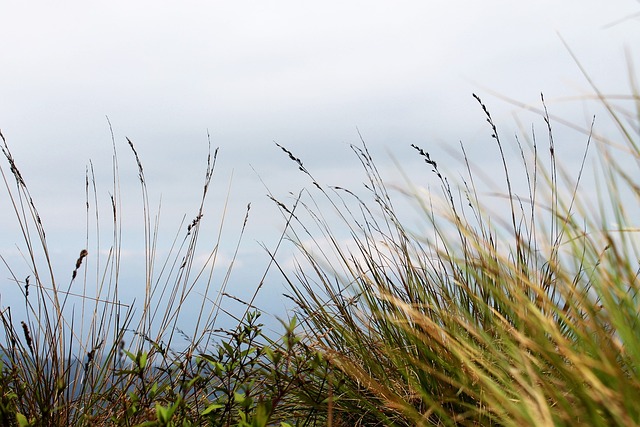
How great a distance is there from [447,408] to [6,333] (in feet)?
4.83

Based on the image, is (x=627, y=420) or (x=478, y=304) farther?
(x=478, y=304)

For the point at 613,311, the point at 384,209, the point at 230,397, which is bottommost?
the point at 613,311

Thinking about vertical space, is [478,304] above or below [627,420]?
above

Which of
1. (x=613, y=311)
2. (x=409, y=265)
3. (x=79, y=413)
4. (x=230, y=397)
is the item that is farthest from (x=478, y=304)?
(x=79, y=413)

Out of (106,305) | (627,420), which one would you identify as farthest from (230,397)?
(627,420)

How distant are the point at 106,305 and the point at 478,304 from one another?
4.40 ft

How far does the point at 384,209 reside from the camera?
9.54 feet

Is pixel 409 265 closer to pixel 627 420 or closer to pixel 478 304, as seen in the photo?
pixel 478 304

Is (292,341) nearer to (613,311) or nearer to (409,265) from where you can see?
(613,311)

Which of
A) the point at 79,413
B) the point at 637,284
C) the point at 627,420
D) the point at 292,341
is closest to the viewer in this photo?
the point at 627,420

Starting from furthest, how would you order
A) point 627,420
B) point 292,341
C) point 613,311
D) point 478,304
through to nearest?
point 478,304, point 292,341, point 613,311, point 627,420

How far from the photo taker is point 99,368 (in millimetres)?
2461

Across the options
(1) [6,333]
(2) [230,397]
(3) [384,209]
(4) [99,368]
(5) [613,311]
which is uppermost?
(3) [384,209]

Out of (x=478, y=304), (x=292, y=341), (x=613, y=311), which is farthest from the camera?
(x=478, y=304)
